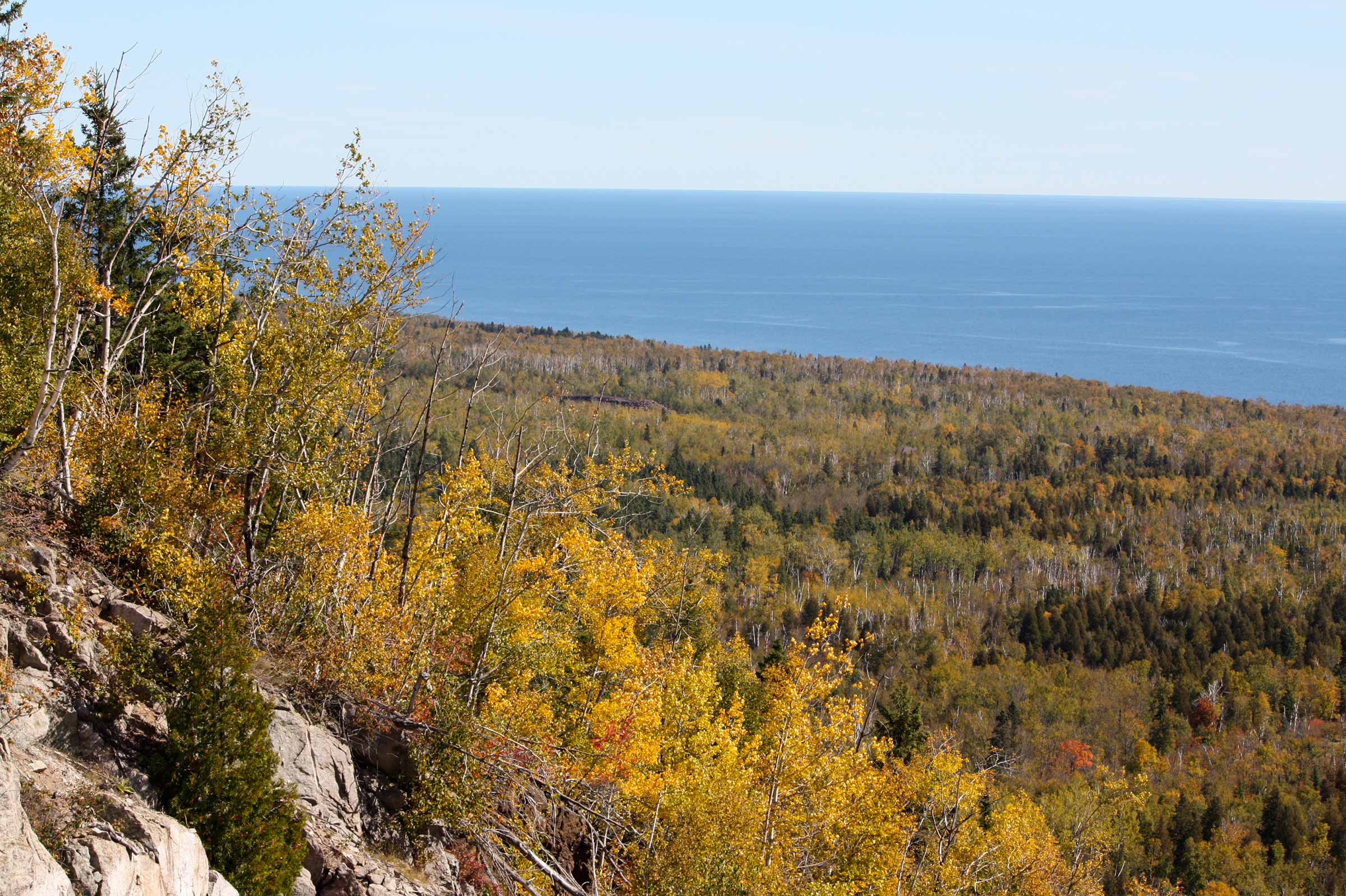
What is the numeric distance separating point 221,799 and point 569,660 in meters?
11.0

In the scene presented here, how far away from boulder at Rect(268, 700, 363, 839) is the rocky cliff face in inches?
0.9

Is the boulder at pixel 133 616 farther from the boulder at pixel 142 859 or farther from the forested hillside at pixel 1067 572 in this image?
the forested hillside at pixel 1067 572

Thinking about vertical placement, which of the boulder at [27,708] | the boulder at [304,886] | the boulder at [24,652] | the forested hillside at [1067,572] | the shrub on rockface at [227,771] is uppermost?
the boulder at [24,652]

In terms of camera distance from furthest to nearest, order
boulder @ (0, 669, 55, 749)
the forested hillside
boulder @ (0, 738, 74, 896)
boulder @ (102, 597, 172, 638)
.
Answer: the forested hillside
boulder @ (102, 597, 172, 638)
boulder @ (0, 669, 55, 749)
boulder @ (0, 738, 74, 896)

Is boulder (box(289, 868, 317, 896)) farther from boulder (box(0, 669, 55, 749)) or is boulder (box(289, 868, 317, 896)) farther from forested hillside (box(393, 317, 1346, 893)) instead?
forested hillside (box(393, 317, 1346, 893))

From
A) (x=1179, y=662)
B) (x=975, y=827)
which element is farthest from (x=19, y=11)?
(x=1179, y=662)

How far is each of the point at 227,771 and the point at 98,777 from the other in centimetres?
160

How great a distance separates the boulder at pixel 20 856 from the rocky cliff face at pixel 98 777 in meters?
0.01

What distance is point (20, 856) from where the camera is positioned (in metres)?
10.2

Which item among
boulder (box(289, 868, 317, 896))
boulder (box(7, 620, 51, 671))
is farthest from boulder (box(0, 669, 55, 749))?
boulder (box(289, 868, 317, 896))

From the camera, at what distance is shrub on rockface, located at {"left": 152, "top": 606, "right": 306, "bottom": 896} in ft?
45.9

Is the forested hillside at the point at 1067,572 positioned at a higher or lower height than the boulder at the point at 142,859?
lower

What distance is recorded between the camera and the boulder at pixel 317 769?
17078mm

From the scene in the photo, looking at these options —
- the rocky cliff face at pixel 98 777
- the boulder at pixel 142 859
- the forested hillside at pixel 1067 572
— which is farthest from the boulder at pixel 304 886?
the forested hillside at pixel 1067 572
